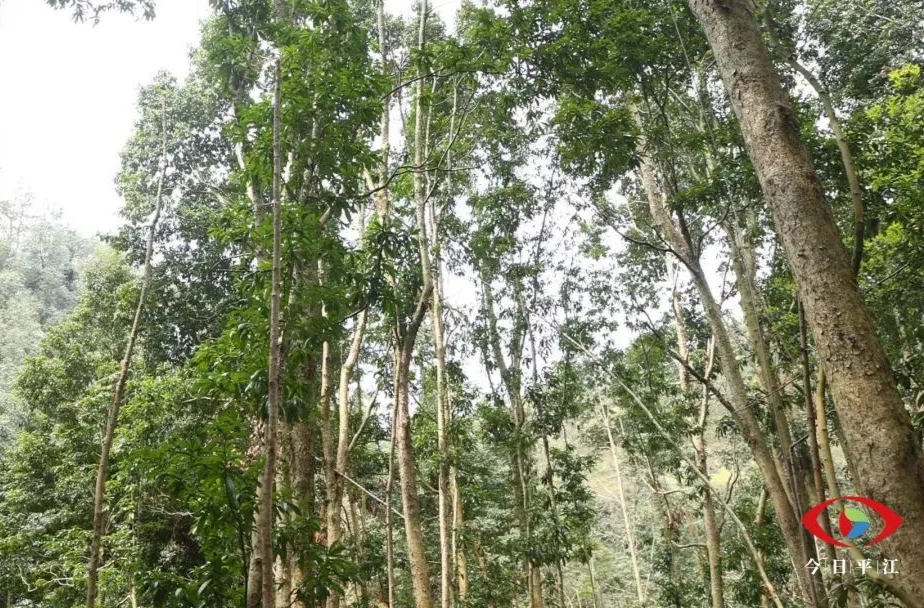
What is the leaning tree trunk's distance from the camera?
1424mm

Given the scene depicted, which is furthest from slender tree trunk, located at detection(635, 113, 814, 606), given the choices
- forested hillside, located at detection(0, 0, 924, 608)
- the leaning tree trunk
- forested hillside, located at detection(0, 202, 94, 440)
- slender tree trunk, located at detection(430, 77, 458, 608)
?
forested hillside, located at detection(0, 202, 94, 440)

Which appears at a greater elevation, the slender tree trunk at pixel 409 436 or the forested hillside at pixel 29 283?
the forested hillside at pixel 29 283

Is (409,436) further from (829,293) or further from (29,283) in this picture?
(29,283)

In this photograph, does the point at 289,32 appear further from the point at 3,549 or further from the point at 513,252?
the point at 3,549

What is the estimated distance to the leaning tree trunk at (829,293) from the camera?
1.42 metres

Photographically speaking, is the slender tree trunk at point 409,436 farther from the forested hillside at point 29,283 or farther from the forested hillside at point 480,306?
the forested hillside at point 29,283

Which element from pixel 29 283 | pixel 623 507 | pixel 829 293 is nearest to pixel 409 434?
pixel 829 293

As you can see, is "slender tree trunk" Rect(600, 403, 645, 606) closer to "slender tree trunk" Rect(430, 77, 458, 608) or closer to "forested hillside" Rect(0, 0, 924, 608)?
"forested hillside" Rect(0, 0, 924, 608)

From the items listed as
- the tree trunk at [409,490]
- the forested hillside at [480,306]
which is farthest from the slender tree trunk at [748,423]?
the tree trunk at [409,490]

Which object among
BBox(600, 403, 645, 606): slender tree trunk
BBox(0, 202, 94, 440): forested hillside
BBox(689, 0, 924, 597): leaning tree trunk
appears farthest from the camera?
BBox(0, 202, 94, 440): forested hillside

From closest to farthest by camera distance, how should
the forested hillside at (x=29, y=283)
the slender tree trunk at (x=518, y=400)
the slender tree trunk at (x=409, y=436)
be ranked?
1. the slender tree trunk at (x=409, y=436)
2. the slender tree trunk at (x=518, y=400)
3. the forested hillside at (x=29, y=283)

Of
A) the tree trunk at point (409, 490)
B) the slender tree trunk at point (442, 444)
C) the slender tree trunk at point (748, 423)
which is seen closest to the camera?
the slender tree trunk at point (748, 423)

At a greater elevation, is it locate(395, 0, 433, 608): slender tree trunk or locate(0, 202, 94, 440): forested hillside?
locate(0, 202, 94, 440): forested hillside

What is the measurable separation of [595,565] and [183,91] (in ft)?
74.5
